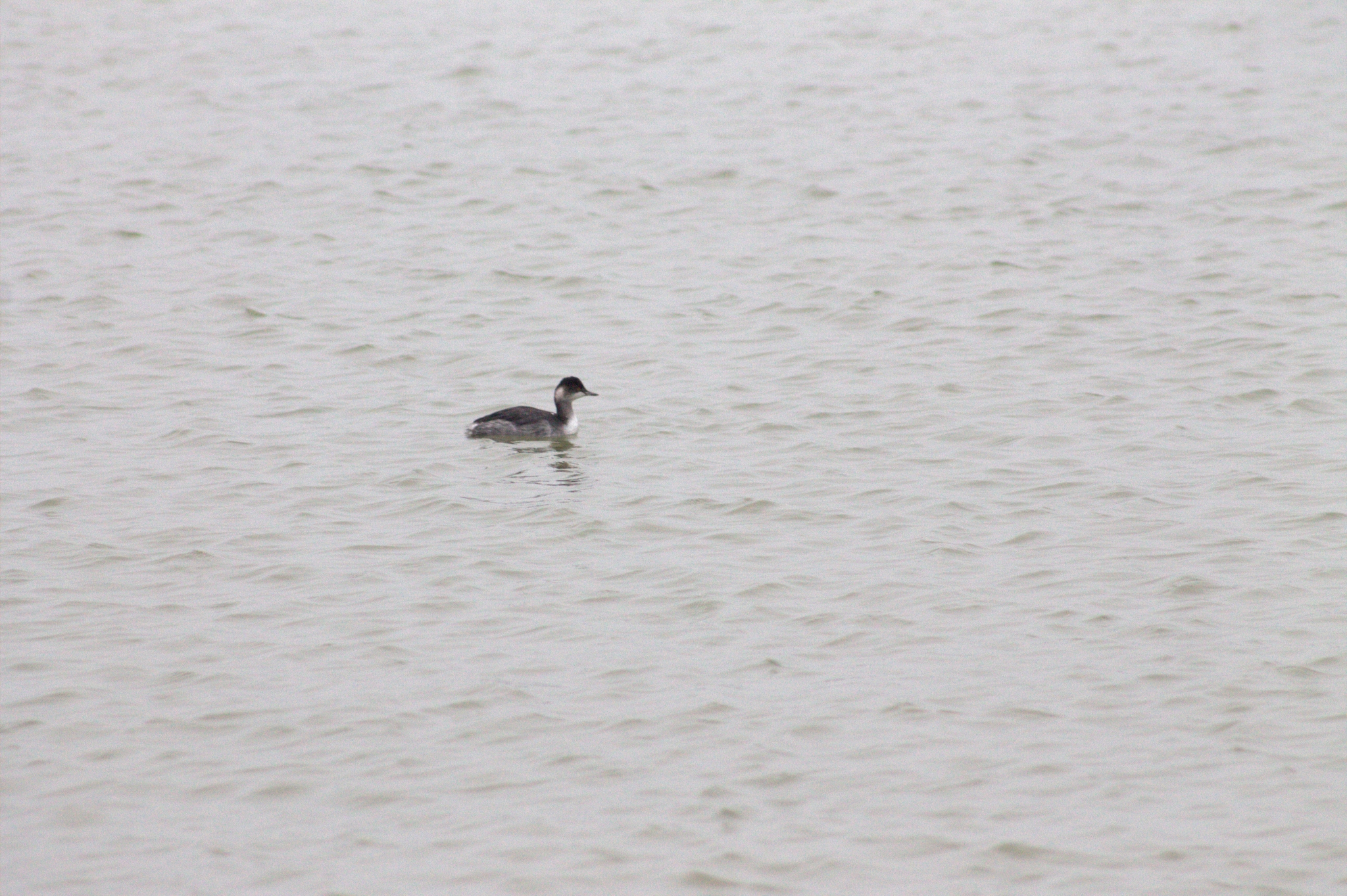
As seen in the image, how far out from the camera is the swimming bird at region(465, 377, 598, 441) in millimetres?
13719

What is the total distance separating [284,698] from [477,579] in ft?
6.31

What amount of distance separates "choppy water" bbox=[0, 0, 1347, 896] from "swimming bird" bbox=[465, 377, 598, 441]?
15 cm

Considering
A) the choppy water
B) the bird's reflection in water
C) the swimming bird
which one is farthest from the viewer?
the swimming bird

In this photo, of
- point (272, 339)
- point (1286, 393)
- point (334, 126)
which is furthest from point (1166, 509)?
point (334, 126)

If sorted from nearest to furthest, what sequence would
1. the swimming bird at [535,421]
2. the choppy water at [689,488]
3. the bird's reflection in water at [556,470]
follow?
1. the choppy water at [689,488]
2. the bird's reflection in water at [556,470]
3. the swimming bird at [535,421]

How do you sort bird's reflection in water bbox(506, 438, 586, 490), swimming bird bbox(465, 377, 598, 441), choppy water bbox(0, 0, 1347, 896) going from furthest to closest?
swimming bird bbox(465, 377, 598, 441) → bird's reflection in water bbox(506, 438, 586, 490) → choppy water bbox(0, 0, 1347, 896)

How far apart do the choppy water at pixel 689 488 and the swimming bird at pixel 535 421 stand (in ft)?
0.49

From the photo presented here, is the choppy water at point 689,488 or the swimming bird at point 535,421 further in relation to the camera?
the swimming bird at point 535,421

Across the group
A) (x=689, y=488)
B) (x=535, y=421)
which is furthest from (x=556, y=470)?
(x=689, y=488)

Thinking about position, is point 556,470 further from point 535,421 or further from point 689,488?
point 689,488

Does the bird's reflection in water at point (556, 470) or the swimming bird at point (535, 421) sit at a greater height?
the swimming bird at point (535, 421)

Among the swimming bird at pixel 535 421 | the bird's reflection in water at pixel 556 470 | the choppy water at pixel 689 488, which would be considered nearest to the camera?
the choppy water at pixel 689 488

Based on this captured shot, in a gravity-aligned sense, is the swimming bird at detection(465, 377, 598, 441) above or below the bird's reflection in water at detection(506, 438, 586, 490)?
above

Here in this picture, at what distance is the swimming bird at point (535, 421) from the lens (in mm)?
13719
